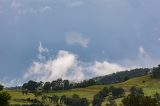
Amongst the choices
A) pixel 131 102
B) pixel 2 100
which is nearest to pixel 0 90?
pixel 2 100

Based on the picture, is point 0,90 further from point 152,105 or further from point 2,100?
point 152,105

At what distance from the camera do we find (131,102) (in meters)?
183

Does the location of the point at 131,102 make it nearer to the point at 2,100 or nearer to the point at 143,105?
the point at 143,105

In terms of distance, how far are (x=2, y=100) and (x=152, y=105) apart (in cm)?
7470

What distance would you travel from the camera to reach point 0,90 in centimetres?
13788

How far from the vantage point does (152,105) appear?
180375 mm

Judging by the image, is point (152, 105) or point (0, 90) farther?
point (152, 105)

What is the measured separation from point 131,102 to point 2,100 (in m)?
70.8

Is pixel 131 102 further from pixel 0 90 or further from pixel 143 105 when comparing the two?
pixel 0 90

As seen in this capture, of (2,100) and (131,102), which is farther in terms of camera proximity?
(131,102)

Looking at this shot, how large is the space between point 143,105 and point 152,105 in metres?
3.79

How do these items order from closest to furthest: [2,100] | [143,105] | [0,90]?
[2,100]
[0,90]
[143,105]

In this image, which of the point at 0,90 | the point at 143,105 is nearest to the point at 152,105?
the point at 143,105

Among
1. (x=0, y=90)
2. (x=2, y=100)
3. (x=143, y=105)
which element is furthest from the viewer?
(x=143, y=105)
